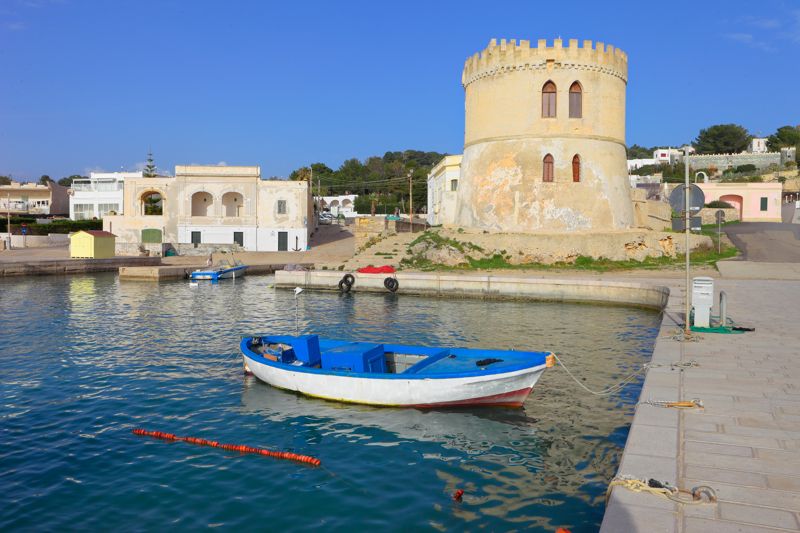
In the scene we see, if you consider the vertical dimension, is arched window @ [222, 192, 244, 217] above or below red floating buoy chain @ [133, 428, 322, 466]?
above

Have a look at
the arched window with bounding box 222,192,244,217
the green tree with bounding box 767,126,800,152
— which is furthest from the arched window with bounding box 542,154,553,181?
the green tree with bounding box 767,126,800,152

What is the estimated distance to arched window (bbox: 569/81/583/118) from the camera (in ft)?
103

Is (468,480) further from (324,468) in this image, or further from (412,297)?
(412,297)

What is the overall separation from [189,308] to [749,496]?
2100 cm

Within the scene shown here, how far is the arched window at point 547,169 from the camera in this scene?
31.4 meters

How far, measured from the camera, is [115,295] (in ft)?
89.0

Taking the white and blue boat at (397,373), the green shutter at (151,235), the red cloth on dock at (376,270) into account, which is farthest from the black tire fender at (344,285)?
the green shutter at (151,235)

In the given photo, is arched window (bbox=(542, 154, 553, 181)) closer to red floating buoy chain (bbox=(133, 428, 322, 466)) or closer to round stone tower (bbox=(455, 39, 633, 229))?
round stone tower (bbox=(455, 39, 633, 229))

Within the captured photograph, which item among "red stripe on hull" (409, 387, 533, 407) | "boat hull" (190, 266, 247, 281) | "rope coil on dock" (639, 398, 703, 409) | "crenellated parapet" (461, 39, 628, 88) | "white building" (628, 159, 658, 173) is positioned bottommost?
"red stripe on hull" (409, 387, 533, 407)

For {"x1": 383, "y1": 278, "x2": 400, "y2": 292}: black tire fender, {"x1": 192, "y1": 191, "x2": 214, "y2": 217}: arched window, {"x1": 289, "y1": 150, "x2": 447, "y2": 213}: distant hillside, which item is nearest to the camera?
{"x1": 383, "y1": 278, "x2": 400, "y2": 292}: black tire fender

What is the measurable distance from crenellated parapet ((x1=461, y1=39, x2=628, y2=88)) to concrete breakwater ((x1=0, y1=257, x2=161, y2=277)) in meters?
22.2

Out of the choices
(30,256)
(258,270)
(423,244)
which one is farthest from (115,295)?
(30,256)

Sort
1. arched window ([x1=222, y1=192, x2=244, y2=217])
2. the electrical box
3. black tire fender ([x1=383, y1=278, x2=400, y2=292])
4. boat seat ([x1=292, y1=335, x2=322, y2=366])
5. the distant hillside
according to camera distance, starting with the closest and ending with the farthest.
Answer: boat seat ([x1=292, y1=335, x2=322, y2=366]), the electrical box, black tire fender ([x1=383, y1=278, x2=400, y2=292]), arched window ([x1=222, y1=192, x2=244, y2=217]), the distant hillside

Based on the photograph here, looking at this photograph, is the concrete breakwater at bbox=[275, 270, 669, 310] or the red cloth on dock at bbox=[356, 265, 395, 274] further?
the red cloth on dock at bbox=[356, 265, 395, 274]
